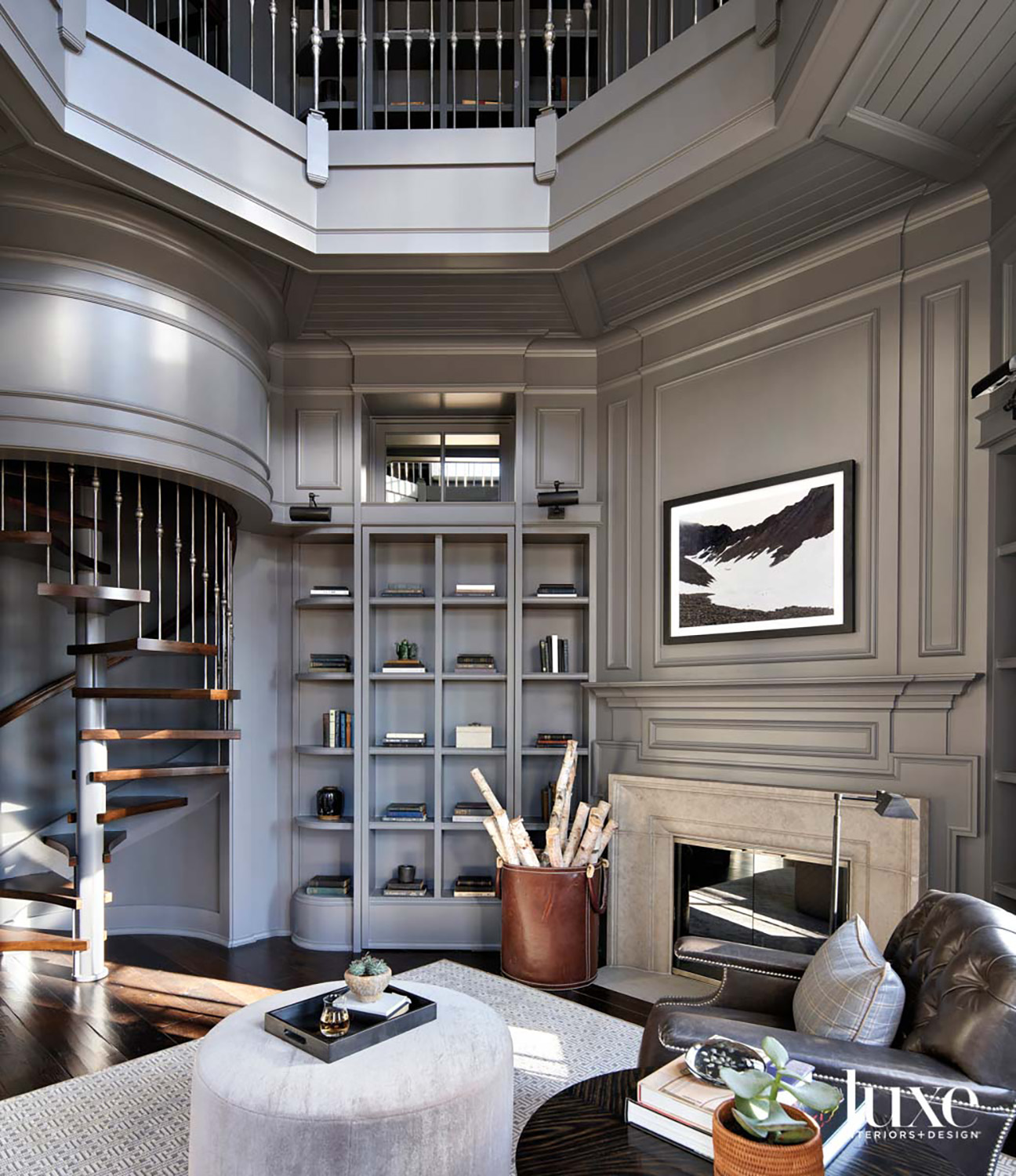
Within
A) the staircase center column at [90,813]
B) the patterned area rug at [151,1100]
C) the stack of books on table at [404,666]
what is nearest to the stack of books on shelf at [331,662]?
the stack of books on table at [404,666]

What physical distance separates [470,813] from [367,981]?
7.63ft

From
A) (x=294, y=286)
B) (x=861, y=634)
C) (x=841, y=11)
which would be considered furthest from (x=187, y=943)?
(x=841, y=11)

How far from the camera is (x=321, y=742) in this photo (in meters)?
4.88

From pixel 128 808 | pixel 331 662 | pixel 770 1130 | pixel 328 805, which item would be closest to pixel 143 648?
pixel 128 808

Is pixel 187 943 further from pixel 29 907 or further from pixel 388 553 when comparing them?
pixel 388 553

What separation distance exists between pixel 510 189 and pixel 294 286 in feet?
3.85

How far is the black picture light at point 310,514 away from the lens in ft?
15.4

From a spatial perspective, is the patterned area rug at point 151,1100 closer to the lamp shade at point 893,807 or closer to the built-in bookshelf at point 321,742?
the built-in bookshelf at point 321,742

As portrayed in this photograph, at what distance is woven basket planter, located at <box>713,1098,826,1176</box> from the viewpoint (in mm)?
1296

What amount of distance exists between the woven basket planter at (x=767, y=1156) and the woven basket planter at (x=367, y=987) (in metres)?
1.29

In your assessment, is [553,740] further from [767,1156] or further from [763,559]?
[767,1156]

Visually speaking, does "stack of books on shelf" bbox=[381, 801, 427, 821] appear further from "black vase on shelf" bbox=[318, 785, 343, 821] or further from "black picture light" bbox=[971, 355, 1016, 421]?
"black picture light" bbox=[971, 355, 1016, 421]

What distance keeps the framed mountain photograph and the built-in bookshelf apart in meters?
1.79

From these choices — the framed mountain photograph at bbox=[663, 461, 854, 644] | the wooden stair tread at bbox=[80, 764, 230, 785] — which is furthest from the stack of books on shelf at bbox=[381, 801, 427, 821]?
the framed mountain photograph at bbox=[663, 461, 854, 644]
